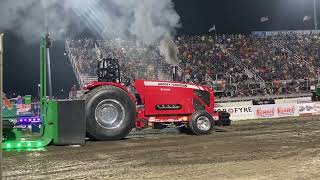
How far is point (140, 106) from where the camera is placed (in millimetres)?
12211

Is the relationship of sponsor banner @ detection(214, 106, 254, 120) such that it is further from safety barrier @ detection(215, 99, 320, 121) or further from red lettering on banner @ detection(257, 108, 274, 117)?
red lettering on banner @ detection(257, 108, 274, 117)

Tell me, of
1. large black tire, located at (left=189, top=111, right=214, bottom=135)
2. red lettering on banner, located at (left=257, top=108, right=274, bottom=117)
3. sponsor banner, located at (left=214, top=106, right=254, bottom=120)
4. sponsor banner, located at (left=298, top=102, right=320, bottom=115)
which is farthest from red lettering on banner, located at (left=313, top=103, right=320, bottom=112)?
large black tire, located at (left=189, top=111, right=214, bottom=135)

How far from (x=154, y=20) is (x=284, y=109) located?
544 inches

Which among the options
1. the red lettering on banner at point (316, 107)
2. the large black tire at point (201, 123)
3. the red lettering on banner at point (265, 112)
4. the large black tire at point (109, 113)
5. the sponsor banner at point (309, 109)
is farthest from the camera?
the red lettering on banner at point (316, 107)

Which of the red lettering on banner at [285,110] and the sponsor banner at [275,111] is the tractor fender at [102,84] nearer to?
the sponsor banner at [275,111]

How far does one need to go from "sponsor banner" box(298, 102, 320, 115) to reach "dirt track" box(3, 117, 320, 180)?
13.4 meters

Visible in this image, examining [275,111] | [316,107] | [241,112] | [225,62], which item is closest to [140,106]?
[241,112]

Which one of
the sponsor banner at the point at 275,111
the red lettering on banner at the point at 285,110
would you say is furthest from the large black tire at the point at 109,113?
the red lettering on banner at the point at 285,110

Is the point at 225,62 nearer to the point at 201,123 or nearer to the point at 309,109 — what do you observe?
the point at 309,109

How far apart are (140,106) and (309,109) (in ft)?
47.4

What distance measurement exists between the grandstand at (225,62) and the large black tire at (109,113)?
54.4 ft

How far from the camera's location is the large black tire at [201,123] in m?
12.3

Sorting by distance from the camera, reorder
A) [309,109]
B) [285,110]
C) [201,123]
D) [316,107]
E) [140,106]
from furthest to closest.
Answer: [316,107] < [309,109] < [285,110] < [201,123] < [140,106]

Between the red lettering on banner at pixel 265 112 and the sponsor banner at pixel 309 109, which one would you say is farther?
the sponsor banner at pixel 309 109
